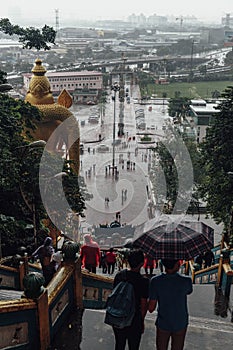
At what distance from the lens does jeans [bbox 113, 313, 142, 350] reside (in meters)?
4.28

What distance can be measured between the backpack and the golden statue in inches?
411

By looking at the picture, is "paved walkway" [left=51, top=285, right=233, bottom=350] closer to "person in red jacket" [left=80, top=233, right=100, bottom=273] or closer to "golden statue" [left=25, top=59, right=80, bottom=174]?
"person in red jacket" [left=80, top=233, right=100, bottom=273]

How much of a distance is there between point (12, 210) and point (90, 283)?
525cm

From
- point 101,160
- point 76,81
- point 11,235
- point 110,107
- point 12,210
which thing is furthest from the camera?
point 76,81

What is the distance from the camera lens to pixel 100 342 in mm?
5191

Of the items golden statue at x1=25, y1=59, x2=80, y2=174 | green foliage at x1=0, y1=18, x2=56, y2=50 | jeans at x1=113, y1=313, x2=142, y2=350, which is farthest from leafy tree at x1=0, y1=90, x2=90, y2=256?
jeans at x1=113, y1=313, x2=142, y2=350

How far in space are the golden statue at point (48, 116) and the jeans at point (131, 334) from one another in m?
10.3

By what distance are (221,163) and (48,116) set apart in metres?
5.57

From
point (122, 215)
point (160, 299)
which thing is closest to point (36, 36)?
point (160, 299)

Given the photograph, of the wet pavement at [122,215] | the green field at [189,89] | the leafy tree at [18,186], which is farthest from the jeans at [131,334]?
the green field at [189,89]

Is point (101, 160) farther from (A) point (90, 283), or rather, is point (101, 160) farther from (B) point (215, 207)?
(A) point (90, 283)

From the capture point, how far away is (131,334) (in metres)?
4.36

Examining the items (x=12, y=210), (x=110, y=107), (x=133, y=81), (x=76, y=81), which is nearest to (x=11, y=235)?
(x=12, y=210)

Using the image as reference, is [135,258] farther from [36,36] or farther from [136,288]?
[36,36]
